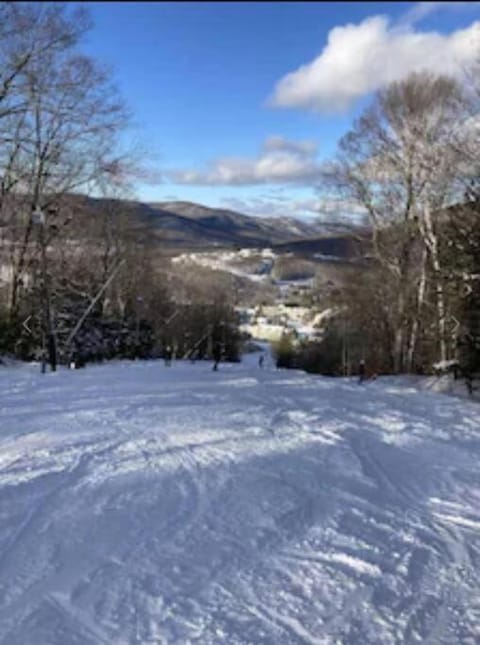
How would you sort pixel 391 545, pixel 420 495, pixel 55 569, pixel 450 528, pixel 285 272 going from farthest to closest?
pixel 285 272
pixel 420 495
pixel 450 528
pixel 391 545
pixel 55 569

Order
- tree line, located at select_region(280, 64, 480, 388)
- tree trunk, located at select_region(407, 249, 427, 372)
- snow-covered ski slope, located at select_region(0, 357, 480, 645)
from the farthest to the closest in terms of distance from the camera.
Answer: tree trunk, located at select_region(407, 249, 427, 372), tree line, located at select_region(280, 64, 480, 388), snow-covered ski slope, located at select_region(0, 357, 480, 645)

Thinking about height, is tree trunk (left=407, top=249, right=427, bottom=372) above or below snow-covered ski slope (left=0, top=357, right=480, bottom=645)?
above

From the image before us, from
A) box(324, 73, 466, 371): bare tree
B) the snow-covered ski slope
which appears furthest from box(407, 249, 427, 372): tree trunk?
the snow-covered ski slope

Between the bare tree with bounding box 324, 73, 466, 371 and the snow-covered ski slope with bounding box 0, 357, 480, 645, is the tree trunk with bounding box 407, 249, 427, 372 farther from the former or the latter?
the snow-covered ski slope with bounding box 0, 357, 480, 645

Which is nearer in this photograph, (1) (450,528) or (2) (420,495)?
(1) (450,528)

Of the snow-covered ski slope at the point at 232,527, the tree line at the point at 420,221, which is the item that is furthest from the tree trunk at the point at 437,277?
the snow-covered ski slope at the point at 232,527

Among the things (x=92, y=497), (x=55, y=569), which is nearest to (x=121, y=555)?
(x=55, y=569)

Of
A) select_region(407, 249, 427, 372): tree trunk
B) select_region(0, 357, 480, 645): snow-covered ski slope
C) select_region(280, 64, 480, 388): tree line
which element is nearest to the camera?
select_region(0, 357, 480, 645): snow-covered ski slope

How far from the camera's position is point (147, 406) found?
9.06m

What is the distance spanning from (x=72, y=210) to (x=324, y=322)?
2792 cm

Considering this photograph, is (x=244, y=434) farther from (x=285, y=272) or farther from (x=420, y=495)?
(x=285, y=272)

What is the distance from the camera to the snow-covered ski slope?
358cm

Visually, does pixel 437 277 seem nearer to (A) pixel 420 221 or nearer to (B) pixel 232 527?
(A) pixel 420 221

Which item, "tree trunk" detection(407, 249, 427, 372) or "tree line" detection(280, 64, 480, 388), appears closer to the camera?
"tree line" detection(280, 64, 480, 388)
